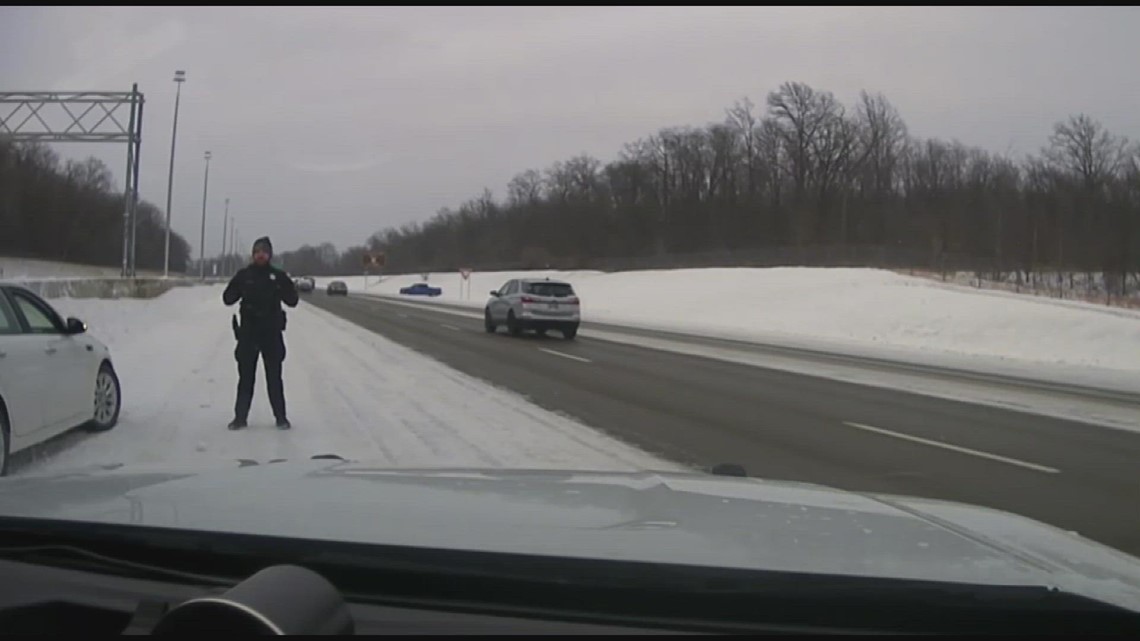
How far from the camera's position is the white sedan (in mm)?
6660

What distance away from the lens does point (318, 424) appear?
974cm

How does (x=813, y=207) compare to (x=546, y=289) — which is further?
(x=813, y=207)

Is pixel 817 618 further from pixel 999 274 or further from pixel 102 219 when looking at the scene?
pixel 102 219

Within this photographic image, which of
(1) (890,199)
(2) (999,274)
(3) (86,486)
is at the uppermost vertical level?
(1) (890,199)

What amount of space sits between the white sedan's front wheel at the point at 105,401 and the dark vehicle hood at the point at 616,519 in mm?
5589

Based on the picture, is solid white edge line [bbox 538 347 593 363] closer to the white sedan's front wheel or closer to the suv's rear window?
the suv's rear window

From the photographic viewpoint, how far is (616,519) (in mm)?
2926

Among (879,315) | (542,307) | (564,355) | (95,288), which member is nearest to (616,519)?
(564,355)

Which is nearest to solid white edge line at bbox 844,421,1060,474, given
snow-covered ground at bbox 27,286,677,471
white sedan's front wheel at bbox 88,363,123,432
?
snow-covered ground at bbox 27,286,677,471

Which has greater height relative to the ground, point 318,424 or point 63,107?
point 63,107

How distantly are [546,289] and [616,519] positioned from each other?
76.3 feet

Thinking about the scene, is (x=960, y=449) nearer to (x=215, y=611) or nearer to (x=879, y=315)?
(x=215, y=611)

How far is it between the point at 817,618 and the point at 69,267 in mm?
80370

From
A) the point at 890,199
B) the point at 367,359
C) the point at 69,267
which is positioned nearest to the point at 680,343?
the point at 367,359
